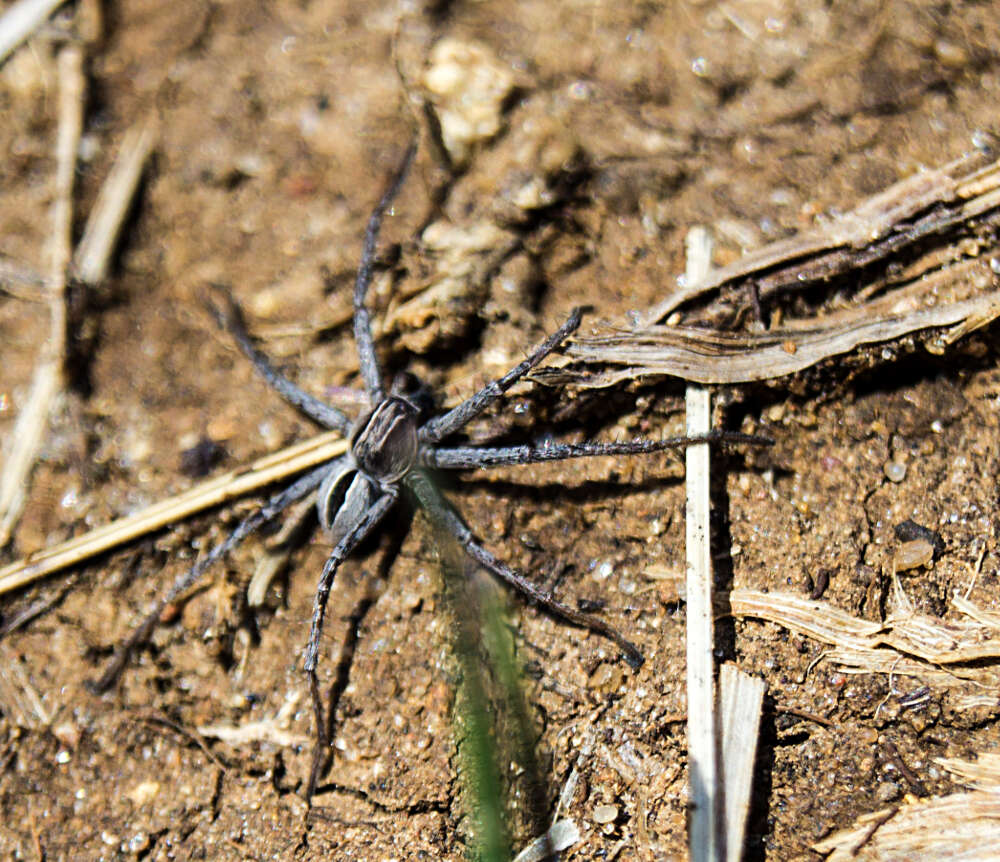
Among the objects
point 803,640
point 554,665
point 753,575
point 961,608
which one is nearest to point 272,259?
point 554,665

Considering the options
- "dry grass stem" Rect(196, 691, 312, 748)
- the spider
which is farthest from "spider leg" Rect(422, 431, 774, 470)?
"dry grass stem" Rect(196, 691, 312, 748)

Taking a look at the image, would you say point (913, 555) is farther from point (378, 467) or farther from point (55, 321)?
point (55, 321)

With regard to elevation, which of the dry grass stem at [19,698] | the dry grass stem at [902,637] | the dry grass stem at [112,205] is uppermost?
the dry grass stem at [112,205]

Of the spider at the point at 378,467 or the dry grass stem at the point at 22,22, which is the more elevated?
the dry grass stem at the point at 22,22

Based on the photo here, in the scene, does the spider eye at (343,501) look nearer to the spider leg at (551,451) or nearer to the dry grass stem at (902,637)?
the spider leg at (551,451)

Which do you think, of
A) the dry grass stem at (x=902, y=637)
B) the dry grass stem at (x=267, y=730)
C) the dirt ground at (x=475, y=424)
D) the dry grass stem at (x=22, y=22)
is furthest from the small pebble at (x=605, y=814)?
the dry grass stem at (x=22, y=22)

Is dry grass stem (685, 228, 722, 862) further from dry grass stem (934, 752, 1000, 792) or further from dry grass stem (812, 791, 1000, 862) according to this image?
dry grass stem (934, 752, 1000, 792)

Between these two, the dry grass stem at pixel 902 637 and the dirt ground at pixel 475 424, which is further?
the dirt ground at pixel 475 424
